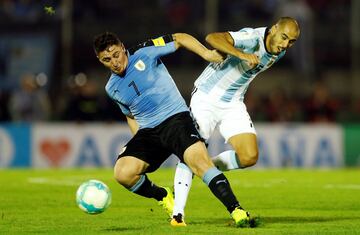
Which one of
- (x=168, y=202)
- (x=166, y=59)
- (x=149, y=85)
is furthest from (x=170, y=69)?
Result: (x=149, y=85)

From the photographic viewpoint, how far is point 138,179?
35.0ft

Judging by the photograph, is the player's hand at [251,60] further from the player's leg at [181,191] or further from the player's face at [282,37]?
the player's leg at [181,191]

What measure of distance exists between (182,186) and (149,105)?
882 mm

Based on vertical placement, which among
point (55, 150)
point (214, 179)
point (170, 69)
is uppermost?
point (214, 179)

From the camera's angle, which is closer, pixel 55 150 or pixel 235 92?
pixel 235 92

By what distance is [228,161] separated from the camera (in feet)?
37.7

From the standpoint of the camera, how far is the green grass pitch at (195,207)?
32.7ft

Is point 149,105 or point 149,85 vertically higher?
point 149,85

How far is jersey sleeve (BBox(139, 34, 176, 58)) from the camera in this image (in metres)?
10.3

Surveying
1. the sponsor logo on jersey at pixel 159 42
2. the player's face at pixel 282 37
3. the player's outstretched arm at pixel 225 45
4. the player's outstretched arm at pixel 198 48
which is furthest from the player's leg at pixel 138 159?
the player's face at pixel 282 37

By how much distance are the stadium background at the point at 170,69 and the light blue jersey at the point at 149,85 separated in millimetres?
11631

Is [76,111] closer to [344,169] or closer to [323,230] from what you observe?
[344,169]

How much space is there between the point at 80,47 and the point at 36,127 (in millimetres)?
2156

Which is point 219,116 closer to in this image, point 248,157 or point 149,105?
point 248,157
